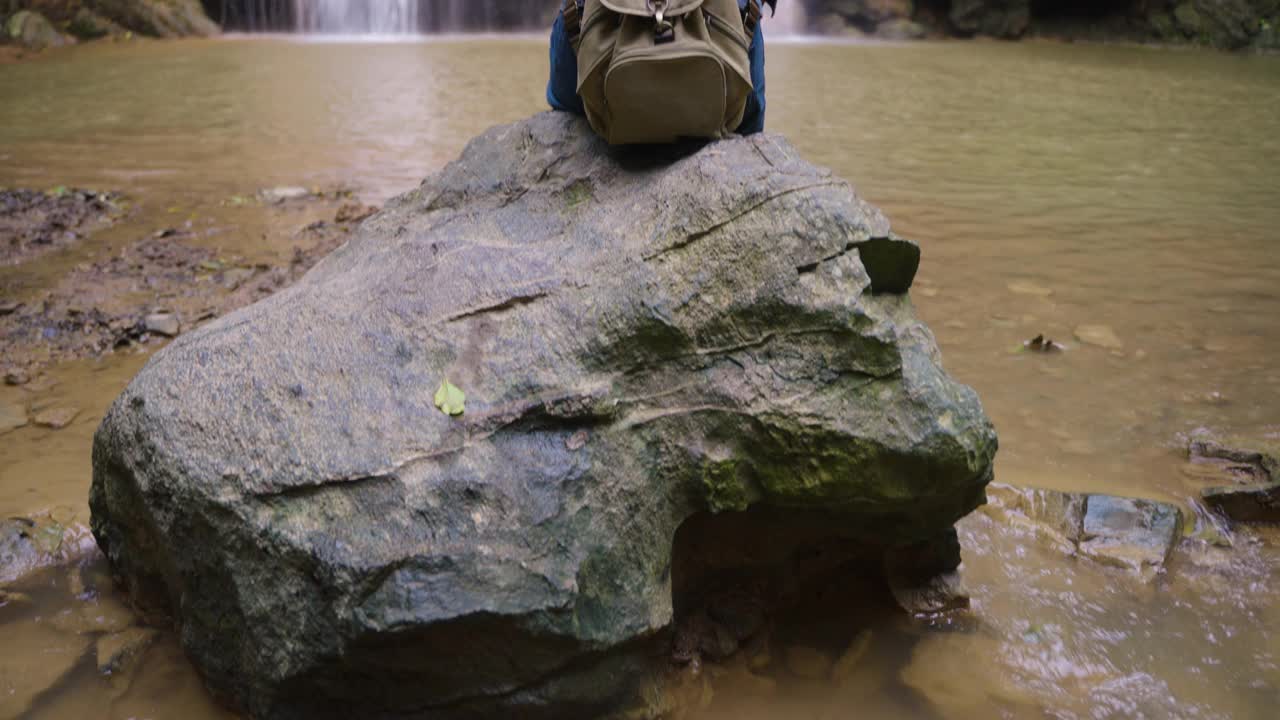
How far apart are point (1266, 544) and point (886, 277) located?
1.61 meters

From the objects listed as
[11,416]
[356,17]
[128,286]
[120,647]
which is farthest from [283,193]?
[356,17]

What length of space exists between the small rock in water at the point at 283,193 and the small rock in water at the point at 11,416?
297cm

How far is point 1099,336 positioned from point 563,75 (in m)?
2.89

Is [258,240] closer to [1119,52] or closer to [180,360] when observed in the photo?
[180,360]

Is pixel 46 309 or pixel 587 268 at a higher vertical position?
pixel 587 268

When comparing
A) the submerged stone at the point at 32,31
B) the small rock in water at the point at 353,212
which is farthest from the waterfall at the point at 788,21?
the small rock in water at the point at 353,212

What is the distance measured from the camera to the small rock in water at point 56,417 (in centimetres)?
342

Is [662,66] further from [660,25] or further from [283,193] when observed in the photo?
[283,193]

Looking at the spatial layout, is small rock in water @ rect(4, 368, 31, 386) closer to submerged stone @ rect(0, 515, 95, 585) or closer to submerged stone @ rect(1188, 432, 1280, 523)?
submerged stone @ rect(0, 515, 95, 585)

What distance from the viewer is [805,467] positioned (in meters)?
2.15

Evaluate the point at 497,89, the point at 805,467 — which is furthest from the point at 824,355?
the point at 497,89

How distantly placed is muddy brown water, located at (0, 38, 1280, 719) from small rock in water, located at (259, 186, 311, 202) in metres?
0.24

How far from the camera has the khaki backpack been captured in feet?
7.75

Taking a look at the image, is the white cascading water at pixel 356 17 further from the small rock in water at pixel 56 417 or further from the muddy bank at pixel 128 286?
the small rock in water at pixel 56 417
